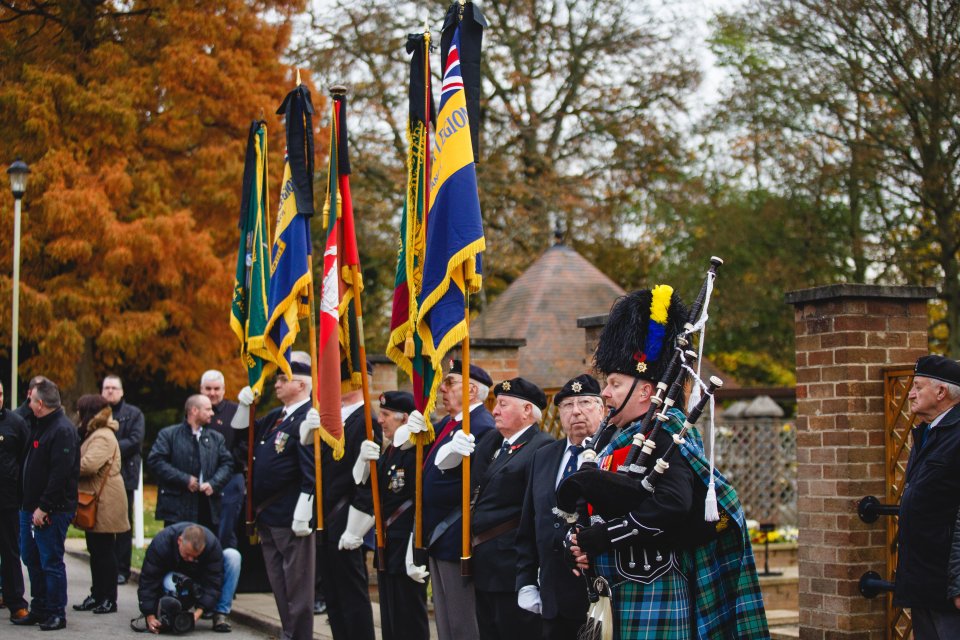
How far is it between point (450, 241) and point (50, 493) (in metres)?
4.23

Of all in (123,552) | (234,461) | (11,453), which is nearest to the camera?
(11,453)

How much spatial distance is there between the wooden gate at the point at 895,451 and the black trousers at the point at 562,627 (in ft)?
7.31

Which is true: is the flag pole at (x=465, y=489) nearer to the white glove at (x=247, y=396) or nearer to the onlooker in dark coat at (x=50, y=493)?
the white glove at (x=247, y=396)

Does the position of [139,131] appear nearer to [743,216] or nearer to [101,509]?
[743,216]

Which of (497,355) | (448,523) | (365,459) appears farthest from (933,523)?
(497,355)

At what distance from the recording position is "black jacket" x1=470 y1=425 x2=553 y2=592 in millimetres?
6441

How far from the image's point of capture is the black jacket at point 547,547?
564cm

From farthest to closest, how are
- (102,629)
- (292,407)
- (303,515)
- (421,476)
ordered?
1. (102,629)
2. (292,407)
3. (303,515)
4. (421,476)

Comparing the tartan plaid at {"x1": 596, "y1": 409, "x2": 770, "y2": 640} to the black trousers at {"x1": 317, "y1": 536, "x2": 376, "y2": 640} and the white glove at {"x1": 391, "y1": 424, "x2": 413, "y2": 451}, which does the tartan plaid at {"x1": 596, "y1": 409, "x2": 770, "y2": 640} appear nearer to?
the white glove at {"x1": 391, "y1": 424, "x2": 413, "y2": 451}

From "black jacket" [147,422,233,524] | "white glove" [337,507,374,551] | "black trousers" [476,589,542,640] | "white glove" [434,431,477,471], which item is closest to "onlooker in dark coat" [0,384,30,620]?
"black jacket" [147,422,233,524]

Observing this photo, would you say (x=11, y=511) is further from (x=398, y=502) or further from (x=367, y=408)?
(x=398, y=502)

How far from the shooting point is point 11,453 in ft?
32.1

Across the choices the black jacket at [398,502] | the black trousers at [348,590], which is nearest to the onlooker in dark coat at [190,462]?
the black trousers at [348,590]

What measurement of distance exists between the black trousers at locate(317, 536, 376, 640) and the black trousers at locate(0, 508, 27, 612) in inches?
120
